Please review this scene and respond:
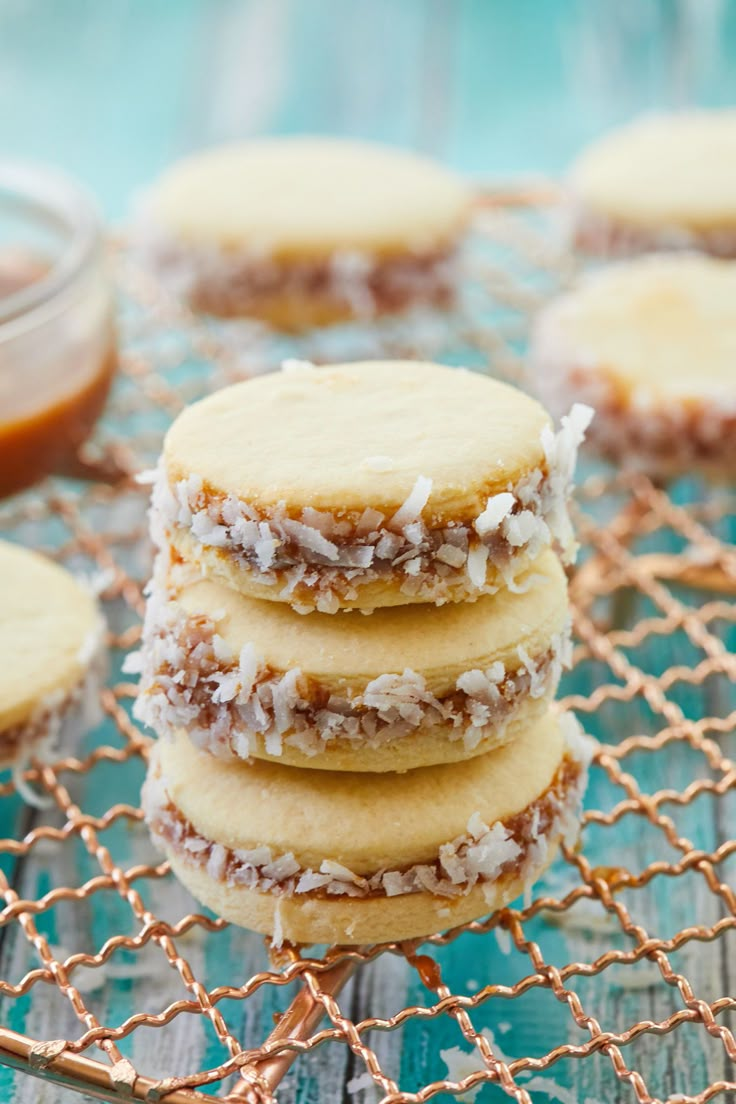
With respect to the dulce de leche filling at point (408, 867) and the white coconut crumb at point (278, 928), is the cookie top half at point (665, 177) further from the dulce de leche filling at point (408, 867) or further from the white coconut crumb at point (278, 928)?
the white coconut crumb at point (278, 928)

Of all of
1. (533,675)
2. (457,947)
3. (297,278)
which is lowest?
(457,947)

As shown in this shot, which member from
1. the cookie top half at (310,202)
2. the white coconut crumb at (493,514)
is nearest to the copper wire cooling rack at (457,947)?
the white coconut crumb at (493,514)

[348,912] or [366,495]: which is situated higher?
[366,495]

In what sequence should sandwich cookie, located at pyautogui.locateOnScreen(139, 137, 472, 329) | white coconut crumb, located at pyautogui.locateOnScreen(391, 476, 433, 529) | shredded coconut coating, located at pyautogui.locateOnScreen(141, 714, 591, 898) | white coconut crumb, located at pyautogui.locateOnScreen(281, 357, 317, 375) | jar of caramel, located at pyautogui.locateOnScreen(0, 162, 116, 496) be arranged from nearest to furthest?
1. white coconut crumb, located at pyautogui.locateOnScreen(391, 476, 433, 529)
2. shredded coconut coating, located at pyautogui.locateOnScreen(141, 714, 591, 898)
3. white coconut crumb, located at pyautogui.locateOnScreen(281, 357, 317, 375)
4. jar of caramel, located at pyautogui.locateOnScreen(0, 162, 116, 496)
5. sandwich cookie, located at pyautogui.locateOnScreen(139, 137, 472, 329)

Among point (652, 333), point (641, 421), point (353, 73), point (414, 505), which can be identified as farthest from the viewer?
point (353, 73)

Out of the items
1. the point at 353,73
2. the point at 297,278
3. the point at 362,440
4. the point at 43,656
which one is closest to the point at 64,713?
the point at 43,656

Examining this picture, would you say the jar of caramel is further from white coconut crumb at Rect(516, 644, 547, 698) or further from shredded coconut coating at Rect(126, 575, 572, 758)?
white coconut crumb at Rect(516, 644, 547, 698)

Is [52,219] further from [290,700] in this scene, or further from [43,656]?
[290,700]

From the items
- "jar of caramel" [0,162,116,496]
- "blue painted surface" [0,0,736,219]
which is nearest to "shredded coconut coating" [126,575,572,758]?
"jar of caramel" [0,162,116,496]
